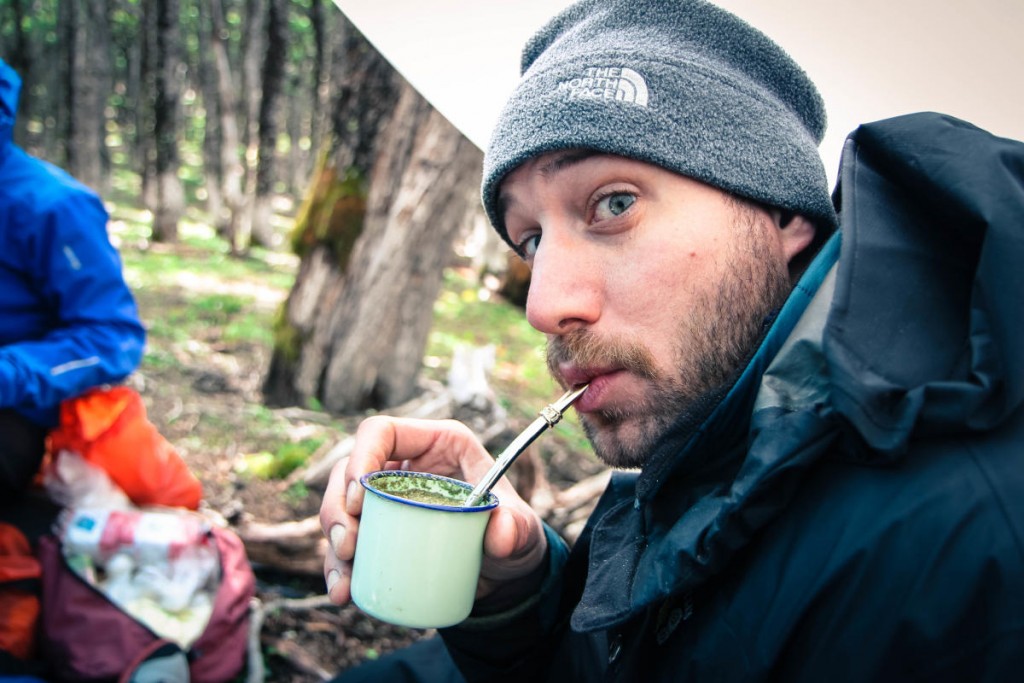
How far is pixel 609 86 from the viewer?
1454 mm

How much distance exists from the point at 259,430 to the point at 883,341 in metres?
4.97

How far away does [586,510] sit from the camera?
365 cm

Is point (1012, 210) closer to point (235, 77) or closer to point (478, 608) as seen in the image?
point (478, 608)

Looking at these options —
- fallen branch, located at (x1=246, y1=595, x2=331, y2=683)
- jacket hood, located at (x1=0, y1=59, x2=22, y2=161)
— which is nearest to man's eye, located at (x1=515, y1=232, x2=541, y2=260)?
fallen branch, located at (x1=246, y1=595, x2=331, y2=683)

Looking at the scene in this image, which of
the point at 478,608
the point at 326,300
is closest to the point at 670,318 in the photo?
the point at 478,608

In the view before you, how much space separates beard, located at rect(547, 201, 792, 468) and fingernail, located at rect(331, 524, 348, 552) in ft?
1.97

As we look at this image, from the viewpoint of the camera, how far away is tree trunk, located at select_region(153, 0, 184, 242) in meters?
15.1

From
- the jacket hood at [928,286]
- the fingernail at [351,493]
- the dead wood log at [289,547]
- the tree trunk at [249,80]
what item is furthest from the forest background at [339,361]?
the tree trunk at [249,80]

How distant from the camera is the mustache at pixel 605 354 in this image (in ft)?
4.58

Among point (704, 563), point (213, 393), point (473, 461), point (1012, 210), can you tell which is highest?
point (1012, 210)

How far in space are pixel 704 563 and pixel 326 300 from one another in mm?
4973

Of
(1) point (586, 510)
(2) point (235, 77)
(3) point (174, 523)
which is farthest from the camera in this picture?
(2) point (235, 77)

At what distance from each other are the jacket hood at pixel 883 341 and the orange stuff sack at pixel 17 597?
2.46 m

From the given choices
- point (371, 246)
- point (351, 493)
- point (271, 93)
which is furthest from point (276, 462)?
point (271, 93)
